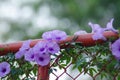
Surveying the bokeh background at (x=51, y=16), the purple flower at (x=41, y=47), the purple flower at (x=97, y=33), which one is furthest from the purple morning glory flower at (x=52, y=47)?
the bokeh background at (x=51, y=16)

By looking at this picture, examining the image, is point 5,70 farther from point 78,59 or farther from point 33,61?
point 78,59

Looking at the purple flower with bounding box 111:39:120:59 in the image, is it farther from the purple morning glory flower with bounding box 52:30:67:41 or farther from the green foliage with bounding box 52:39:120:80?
the purple morning glory flower with bounding box 52:30:67:41

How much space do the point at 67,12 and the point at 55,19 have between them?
2.85ft

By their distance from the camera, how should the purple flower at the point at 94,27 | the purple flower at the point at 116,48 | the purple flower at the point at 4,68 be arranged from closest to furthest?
the purple flower at the point at 116,48
the purple flower at the point at 94,27
the purple flower at the point at 4,68

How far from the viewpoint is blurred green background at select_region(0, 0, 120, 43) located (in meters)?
9.78

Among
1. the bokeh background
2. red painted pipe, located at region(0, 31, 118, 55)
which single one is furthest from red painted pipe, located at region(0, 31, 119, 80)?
the bokeh background

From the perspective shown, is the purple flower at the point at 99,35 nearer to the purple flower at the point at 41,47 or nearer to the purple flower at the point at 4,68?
the purple flower at the point at 41,47

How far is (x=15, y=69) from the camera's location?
6.32 ft

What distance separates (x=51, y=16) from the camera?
1182 cm

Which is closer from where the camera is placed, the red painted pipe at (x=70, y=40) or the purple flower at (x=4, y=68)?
the red painted pipe at (x=70, y=40)

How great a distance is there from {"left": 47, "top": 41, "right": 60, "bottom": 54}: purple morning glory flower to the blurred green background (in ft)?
20.2

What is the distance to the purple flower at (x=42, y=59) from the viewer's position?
1.81 m

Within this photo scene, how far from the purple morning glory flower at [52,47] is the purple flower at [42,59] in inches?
1.0

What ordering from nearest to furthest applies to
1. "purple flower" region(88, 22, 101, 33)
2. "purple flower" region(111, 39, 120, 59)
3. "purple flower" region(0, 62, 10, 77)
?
"purple flower" region(111, 39, 120, 59), "purple flower" region(88, 22, 101, 33), "purple flower" region(0, 62, 10, 77)
